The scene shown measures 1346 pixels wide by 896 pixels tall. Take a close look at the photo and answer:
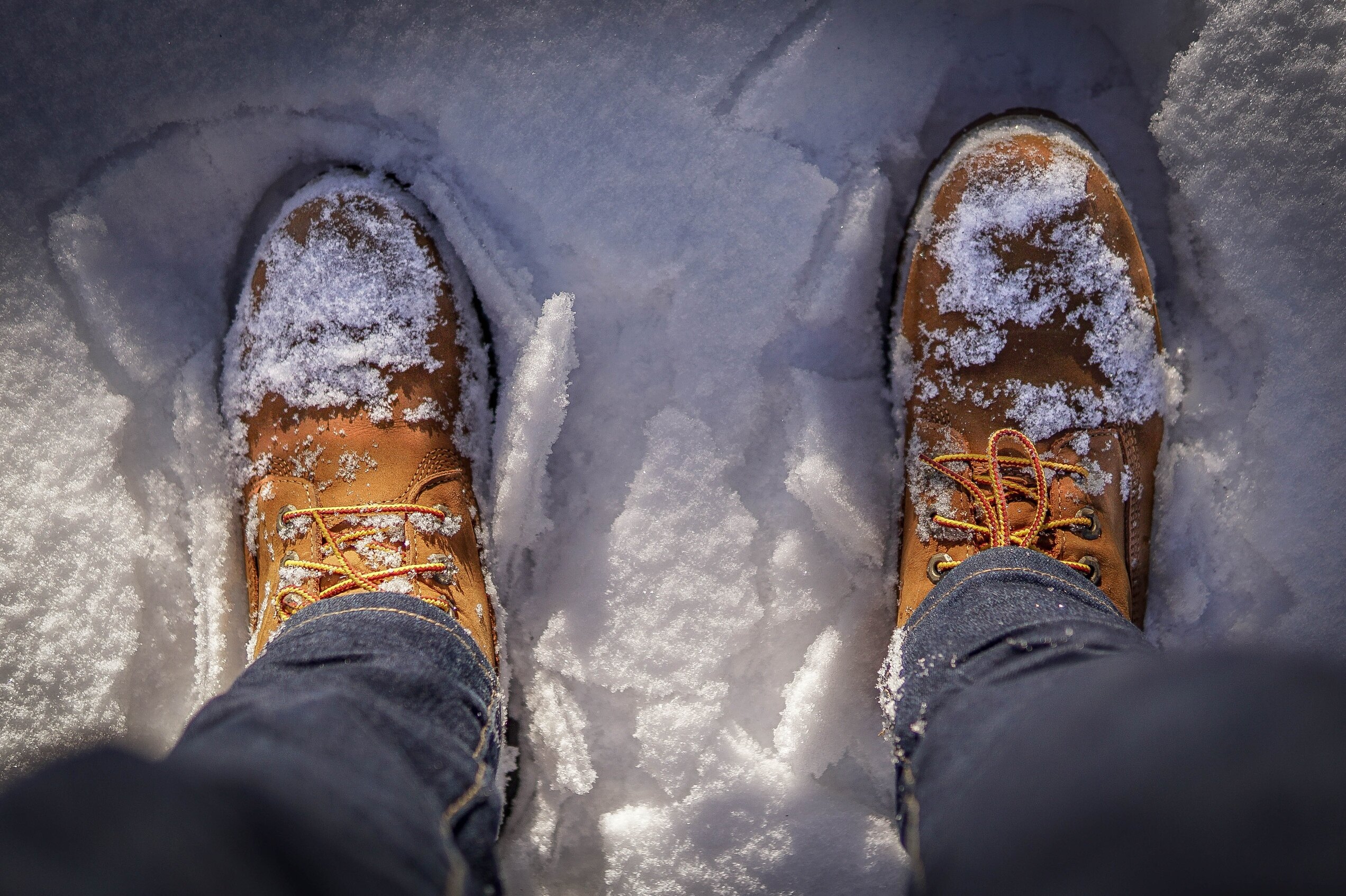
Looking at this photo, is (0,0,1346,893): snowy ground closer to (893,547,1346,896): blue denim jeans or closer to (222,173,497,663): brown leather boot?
(222,173,497,663): brown leather boot

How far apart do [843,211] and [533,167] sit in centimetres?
37

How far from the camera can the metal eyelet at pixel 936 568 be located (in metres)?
0.84

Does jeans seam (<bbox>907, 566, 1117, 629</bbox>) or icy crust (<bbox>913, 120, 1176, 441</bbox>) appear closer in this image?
jeans seam (<bbox>907, 566, 1117, 629</bbox>)

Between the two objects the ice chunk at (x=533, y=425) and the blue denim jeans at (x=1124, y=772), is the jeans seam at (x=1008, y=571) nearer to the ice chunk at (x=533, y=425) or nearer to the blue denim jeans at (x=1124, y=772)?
the blue denim jeans at (x=1124, y=772)

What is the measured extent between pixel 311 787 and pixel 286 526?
46 centimetres

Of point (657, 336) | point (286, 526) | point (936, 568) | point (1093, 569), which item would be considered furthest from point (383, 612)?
point (1093, 569)

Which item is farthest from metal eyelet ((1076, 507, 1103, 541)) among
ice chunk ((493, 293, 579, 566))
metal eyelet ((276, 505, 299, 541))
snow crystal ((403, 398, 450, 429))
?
metal eyelet ((276, 505, 299, 541))

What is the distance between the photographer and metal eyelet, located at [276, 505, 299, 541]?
86 centimetres

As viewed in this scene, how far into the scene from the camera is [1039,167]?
0.87 metres

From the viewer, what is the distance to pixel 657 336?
91cm

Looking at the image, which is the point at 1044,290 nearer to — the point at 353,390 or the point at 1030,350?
the point at 1030,350

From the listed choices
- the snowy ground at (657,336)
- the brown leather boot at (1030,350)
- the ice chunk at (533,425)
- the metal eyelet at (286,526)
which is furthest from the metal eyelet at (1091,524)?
the metal eyelet at (286,526)

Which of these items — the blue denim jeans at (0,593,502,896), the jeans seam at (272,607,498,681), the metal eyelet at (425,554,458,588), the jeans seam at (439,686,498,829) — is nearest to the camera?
the blue denim jeans at (0,593,502,896)

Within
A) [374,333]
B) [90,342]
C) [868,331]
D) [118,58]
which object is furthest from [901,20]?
[90,342]
